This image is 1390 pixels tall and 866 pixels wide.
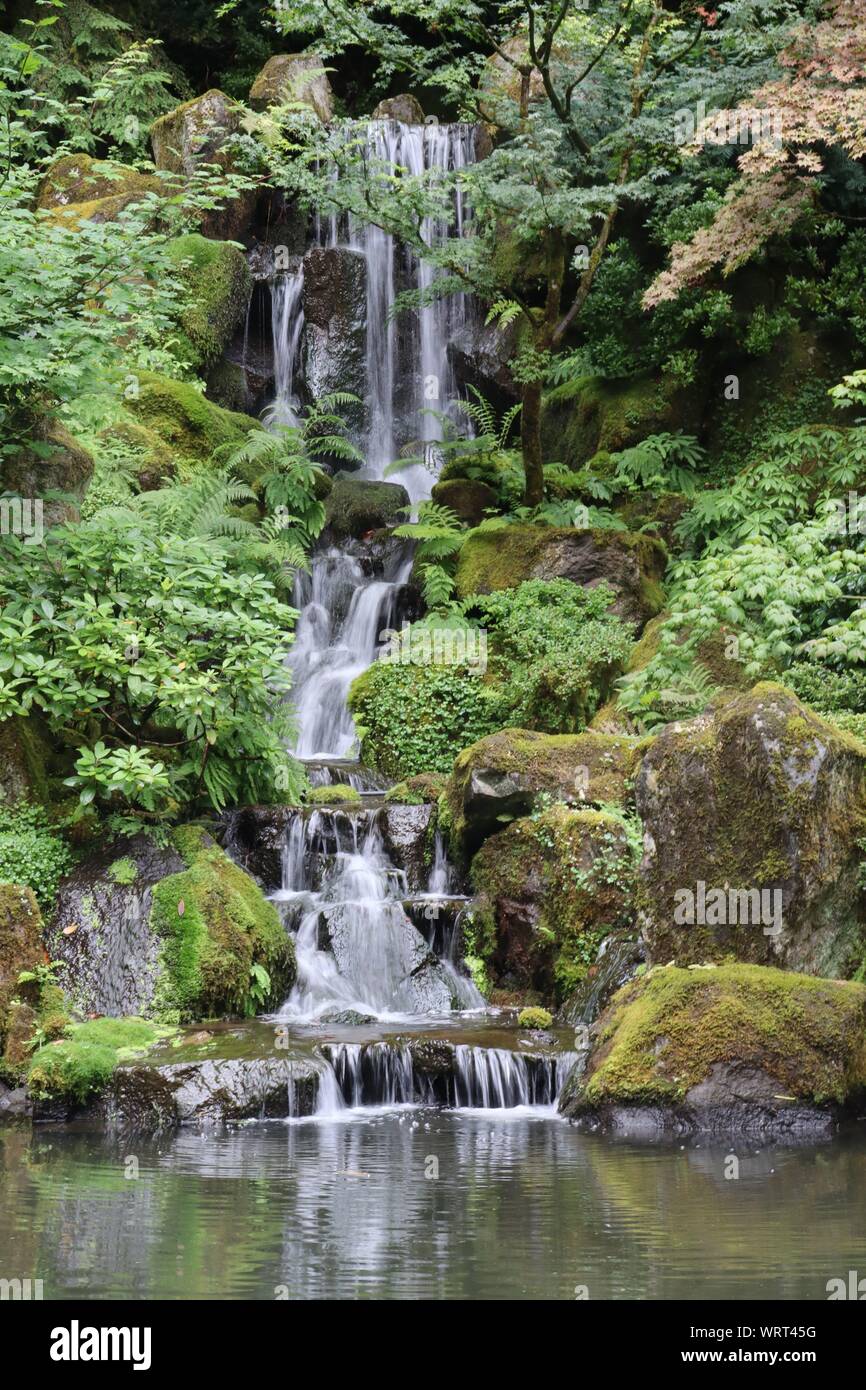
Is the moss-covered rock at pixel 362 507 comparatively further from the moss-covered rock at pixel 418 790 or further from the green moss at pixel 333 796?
the moss-covered rock at pixel 418 790

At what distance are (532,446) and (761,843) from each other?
8460 mm

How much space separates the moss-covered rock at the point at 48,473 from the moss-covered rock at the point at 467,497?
659 cm

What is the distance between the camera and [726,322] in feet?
54.8

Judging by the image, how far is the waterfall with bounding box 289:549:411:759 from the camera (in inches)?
573

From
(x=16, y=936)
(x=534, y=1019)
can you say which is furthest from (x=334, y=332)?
(x=534, y=1019)

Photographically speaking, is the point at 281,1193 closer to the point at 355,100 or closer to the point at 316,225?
the point at 316,225

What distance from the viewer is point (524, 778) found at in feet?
35.5

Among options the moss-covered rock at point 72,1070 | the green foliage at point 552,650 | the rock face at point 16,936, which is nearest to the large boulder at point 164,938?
the rock face at point 16,936

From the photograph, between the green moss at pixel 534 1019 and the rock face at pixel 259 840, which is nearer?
the green moss at pixel 534 1019

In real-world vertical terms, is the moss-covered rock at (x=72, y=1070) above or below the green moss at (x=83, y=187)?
below

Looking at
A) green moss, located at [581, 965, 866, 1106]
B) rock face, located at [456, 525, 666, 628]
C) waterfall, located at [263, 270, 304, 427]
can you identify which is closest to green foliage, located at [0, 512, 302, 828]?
green moss, located at [581, 965, 866, 1106]

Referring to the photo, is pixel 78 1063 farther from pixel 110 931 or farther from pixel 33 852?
pixel 33 852

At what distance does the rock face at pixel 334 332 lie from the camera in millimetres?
20031

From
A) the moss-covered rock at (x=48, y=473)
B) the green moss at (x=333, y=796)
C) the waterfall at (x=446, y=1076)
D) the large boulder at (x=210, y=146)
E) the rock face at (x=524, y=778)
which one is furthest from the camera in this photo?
the large boulder at (x=210, y=146)
